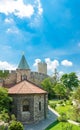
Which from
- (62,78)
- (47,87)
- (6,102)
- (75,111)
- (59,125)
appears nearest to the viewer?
(75,111)

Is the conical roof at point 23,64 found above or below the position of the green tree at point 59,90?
above

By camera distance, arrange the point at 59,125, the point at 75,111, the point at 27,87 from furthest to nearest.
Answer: the point at 27,87, the point at 59,125, the point at 75,111

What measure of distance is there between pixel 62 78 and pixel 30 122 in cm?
5077

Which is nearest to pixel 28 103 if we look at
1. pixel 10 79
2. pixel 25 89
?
pixel 25 89

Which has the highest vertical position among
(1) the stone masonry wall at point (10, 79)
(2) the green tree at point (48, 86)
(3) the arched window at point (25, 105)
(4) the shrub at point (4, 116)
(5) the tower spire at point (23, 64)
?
(5) the tower spire at point (23, 64)

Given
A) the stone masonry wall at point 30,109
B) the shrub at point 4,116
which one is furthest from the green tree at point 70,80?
the shrub at point 4,116

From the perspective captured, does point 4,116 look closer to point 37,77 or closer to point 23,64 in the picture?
point 23,64

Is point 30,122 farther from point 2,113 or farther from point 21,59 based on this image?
point 21,59

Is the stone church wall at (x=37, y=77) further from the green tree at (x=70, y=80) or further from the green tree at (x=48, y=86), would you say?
the green tree at (x=70, y=80)

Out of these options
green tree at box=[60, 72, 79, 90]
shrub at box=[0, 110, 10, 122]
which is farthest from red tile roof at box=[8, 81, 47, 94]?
green tree at box=[60, 72, 79, 90]

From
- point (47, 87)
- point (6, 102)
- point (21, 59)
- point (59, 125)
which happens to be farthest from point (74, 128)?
point (47, 87)

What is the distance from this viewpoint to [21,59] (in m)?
45.0

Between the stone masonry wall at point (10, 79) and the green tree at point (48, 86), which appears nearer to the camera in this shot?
Answer: the stone masonry wall at point (10, 79)

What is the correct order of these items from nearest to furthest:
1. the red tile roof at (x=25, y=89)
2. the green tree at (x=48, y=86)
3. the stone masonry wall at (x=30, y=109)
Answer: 1. the stone masonry wall at (x=30, y=109)
2. the red tile roof at (x=25, y=89)
3. the green tree at (x=48, y=86)
